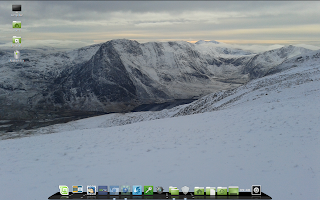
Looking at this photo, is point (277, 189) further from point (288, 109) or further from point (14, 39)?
point (14, 39)

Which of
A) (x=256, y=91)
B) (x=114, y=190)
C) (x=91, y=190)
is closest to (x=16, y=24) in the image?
(x=91, y=190)

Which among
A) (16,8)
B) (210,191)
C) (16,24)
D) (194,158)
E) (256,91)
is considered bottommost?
(194,158)

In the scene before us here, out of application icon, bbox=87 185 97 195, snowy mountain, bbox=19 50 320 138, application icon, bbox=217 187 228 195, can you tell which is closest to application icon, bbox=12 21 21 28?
application icon, bbox=87 185 97 195

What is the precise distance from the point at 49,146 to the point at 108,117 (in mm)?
70195

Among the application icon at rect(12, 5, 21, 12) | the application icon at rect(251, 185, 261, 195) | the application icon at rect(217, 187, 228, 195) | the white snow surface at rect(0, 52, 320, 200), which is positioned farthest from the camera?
the application icon at rect(12, 5, 21, 12)

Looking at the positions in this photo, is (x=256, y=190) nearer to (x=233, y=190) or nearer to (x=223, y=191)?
(x=233, y=190)

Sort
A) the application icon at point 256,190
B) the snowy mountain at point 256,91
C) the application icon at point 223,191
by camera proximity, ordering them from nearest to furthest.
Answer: the application icon at point 256,190 < the application icon at point 223,191 < the snowy mountain at point 256,91

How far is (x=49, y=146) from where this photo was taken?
629 inches

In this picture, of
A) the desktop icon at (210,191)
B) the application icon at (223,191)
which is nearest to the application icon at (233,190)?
the application icon at (223,191)

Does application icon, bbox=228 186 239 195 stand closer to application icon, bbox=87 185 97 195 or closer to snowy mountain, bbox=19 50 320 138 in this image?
application icon, bbox=87 185 97 195

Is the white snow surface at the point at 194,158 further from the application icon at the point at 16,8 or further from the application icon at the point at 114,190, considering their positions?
the application icon at the point at 16,8

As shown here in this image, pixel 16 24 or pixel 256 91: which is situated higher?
pixel 16 24

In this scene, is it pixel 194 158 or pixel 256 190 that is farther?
pixel 194 158

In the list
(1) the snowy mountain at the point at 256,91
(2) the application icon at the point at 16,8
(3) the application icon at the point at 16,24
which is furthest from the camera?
(1) the snowy mountain at the point at 256,91
